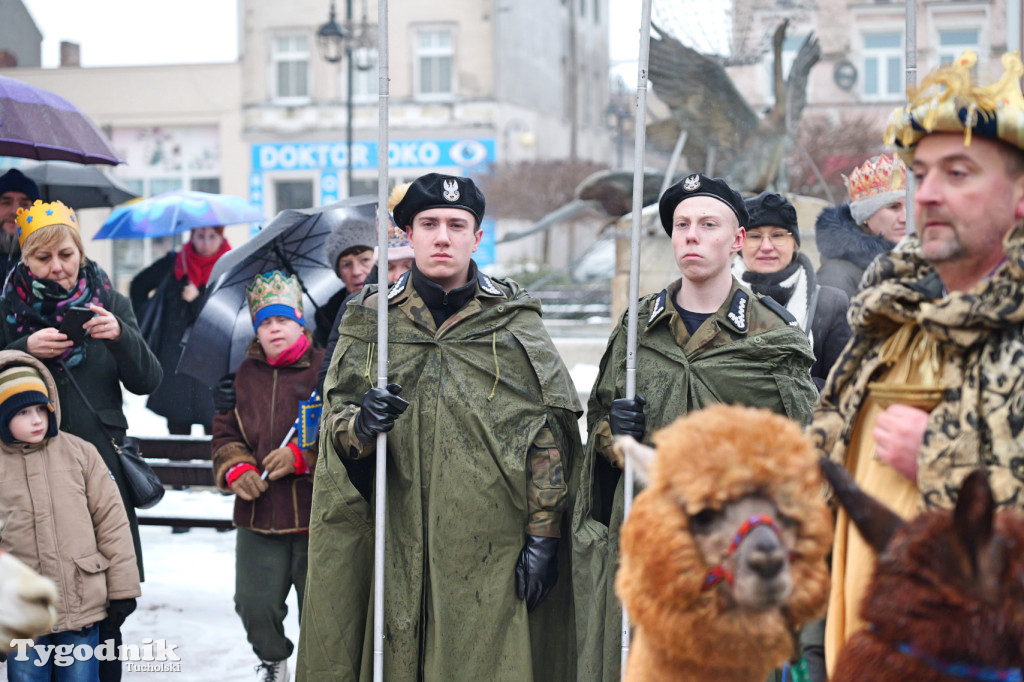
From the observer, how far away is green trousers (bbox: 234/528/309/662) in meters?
4.81

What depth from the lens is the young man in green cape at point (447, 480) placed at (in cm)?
387

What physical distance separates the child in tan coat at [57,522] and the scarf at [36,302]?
25 cm

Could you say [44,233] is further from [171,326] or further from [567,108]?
[567,108]

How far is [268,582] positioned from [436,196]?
2.00m

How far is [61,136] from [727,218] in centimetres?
354

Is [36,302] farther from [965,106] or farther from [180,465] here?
[965,106]

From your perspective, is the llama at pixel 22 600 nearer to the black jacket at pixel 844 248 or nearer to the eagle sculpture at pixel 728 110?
the black jacket at pixel 844 248

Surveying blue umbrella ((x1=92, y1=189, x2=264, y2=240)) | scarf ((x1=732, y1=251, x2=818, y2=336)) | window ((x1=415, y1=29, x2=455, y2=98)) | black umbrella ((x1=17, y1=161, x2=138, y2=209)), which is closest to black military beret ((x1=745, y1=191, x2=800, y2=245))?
scarf ((x1=732, y1=251, x2=818, y2=336))

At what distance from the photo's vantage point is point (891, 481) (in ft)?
7.63

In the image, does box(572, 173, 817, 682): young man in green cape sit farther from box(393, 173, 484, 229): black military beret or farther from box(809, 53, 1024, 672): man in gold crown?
box(809, 53, 1024, 672): man in gold crown

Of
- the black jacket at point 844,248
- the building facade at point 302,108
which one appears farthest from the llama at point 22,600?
the building facade at point 302,108

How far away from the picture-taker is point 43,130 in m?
5.37

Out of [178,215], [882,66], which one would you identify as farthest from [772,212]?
[882,66]

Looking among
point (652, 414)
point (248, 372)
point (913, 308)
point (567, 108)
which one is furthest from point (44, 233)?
point (567, 108)
